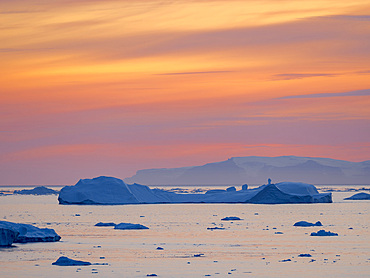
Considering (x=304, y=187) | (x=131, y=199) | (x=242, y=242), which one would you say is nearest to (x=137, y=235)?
(x=242, y=242)

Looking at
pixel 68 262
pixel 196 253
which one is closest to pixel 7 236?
pixel 68 262

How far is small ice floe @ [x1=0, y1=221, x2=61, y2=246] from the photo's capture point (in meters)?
25.5

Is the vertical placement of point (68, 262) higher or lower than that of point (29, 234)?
lower

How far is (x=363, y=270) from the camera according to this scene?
2044 cm

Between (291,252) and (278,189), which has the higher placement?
(278,189)

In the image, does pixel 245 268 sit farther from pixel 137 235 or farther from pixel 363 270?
pixel 137 235

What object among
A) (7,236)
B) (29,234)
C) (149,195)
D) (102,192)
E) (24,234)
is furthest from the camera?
(149,195)

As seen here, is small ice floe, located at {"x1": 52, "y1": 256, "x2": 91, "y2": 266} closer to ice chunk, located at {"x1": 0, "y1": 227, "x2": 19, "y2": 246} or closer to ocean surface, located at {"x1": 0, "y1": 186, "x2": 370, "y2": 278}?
ocean surface, located at {"x1": 0, "y1": 186, "x2": 370, "y2": 278}

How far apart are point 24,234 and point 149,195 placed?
147 ft

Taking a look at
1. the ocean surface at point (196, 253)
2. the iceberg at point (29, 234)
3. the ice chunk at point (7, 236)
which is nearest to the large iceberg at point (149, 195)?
the ocean surface at point (196, 253)

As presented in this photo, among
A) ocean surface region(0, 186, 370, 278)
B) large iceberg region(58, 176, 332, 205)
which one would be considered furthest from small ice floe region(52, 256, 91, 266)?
large iceberg region(58, 176, 332, 205)

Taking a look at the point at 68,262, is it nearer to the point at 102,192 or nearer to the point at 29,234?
the point at 29,234

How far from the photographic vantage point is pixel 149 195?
7188cm

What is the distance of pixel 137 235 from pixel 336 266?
12.7 metres
